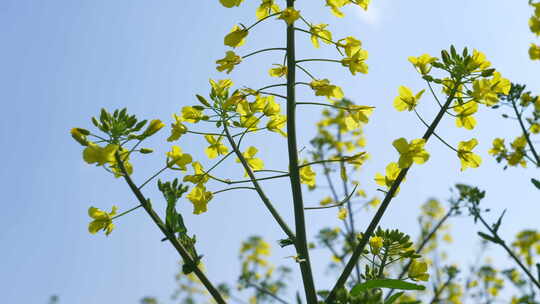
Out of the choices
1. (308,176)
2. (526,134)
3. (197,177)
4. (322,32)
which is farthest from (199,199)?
(526,134)

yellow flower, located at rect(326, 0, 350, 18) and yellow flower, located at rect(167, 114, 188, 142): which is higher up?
yellow flower, located at rect(326, 0, 350, 18)

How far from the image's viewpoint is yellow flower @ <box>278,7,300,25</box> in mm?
1731

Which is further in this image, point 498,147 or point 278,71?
point 498,147

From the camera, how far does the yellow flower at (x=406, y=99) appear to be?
2125 millimetres

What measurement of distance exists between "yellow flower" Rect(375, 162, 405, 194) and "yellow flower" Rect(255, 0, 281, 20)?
83 cm

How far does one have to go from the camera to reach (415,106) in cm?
214

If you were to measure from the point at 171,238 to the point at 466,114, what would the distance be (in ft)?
4.27

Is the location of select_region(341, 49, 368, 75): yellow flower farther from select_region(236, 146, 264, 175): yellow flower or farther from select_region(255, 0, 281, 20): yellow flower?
select_region(236, 146, 264, 175): yellow flower

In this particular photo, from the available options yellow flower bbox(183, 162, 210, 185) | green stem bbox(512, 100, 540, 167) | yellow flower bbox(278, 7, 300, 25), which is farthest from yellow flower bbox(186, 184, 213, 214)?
green stem bbox(512, 100, 540, 167)

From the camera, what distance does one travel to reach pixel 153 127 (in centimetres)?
174

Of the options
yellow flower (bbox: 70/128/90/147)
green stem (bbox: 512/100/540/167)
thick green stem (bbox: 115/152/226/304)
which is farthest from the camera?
green stem (bbox: 512/100/540/167)

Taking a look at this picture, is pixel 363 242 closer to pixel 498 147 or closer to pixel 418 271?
pixel 418 271

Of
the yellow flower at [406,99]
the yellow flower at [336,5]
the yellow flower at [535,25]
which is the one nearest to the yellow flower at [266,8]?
the yellow flower at [336,5]

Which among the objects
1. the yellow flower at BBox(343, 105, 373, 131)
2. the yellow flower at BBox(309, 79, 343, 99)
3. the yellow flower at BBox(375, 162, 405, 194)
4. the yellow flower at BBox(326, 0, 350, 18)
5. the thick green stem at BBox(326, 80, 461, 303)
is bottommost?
the thick green stem at BBox(326, 80, 461, 303)
